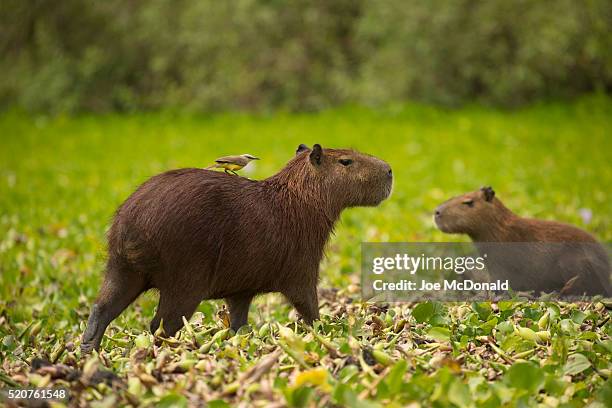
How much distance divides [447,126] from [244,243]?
8.81m

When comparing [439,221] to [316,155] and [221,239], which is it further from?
[221,239]

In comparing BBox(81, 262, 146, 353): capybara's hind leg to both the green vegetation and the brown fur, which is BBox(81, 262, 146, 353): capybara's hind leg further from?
the green vegetation

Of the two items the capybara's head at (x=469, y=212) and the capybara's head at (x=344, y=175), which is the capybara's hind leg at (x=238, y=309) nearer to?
the capybara's head at (x=344, y=175)

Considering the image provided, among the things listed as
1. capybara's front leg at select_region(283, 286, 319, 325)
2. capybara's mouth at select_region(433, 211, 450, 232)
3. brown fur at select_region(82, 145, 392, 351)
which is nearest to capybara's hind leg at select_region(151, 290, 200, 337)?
brown fur at select_region(82, 145, 392, 351)

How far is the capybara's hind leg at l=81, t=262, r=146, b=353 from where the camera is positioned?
3.46 m

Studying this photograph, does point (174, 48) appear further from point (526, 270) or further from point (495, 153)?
point (526, 270)

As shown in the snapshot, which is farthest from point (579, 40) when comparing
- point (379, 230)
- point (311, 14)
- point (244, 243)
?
point (244, 243)

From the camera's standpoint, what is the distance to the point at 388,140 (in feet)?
36.4

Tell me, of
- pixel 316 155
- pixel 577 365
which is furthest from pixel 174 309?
pixel 577 365

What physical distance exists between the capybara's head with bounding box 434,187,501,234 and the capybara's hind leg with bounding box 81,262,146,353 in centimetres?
202

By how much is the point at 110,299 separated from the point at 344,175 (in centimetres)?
123

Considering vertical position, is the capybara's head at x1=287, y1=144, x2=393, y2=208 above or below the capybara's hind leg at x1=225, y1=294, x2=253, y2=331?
above

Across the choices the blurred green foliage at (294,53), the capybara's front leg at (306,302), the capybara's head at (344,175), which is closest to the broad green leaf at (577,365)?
the capybara's front leg at (306,302)

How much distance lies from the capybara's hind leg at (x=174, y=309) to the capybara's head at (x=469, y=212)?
1.90 meters
